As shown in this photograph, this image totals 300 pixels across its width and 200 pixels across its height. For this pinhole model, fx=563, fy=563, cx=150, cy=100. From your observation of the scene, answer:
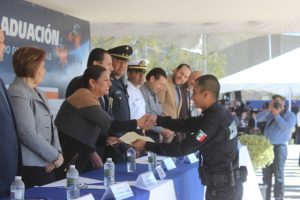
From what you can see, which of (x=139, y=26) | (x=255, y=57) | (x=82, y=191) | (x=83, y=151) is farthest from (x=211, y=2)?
(x=255, y=57)

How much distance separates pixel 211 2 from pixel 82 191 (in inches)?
134

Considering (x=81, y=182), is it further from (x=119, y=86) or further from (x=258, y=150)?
(x=258, y=150)

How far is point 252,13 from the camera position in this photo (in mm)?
6422

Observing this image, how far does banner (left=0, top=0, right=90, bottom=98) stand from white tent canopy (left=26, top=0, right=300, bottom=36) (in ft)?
0.40

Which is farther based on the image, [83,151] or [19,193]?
[83,151]

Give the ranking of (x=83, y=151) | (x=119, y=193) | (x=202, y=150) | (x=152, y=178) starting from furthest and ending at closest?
(x=83, y=151) → (x=202, y=150) → (x=152, y=178) → (x=119, y=193)

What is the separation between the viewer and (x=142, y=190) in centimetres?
281

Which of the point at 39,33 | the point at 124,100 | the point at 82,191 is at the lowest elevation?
the point at 82,191

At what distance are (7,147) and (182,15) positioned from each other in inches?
165

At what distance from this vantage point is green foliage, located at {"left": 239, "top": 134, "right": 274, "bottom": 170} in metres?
6.21

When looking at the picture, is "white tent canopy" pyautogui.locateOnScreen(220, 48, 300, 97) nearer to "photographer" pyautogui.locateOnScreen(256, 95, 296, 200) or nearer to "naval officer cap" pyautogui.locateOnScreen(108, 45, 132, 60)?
"photographer" pyautogui.locateOnScreen(256, 95, 296, 200)

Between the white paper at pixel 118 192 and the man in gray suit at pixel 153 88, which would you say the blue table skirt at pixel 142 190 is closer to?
the white paper at pixel 118 192

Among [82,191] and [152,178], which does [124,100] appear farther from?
[82,191]

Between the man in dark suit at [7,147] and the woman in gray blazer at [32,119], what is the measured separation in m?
0.16
